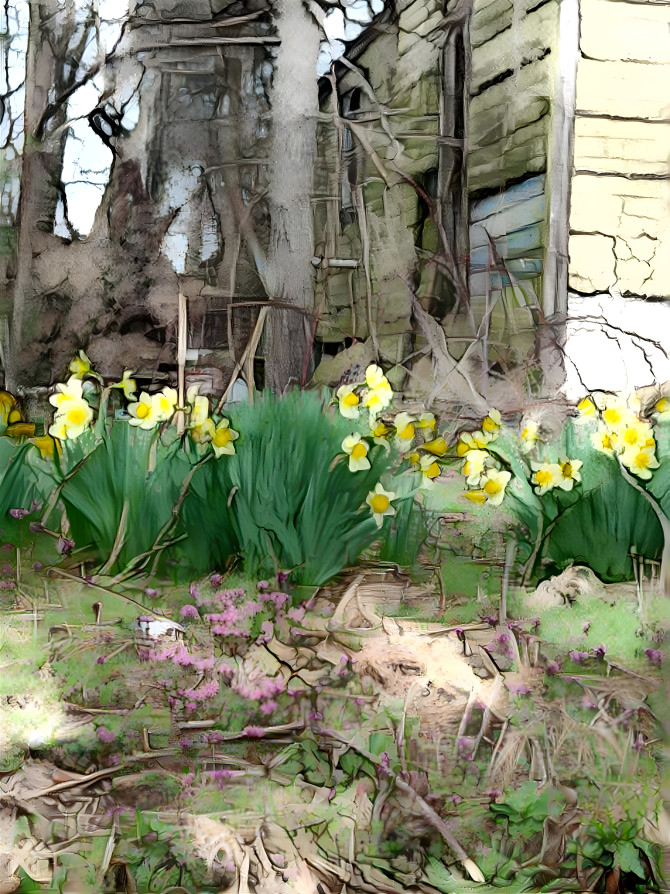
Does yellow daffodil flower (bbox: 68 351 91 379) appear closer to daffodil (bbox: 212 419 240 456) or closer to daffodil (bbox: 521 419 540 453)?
daffodil (bbox: 212 419 240 456)

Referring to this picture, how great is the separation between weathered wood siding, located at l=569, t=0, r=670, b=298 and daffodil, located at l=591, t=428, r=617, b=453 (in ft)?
2.61

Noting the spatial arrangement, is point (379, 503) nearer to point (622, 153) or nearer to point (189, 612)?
point (189, 612)

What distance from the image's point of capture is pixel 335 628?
1557mm

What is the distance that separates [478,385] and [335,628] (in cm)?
104

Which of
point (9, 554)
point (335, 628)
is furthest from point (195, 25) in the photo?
point (335, 628)

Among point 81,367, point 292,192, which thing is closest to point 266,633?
point 81,367

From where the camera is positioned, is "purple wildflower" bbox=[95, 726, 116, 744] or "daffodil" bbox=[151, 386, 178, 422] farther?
"daffodil" bbox=[151, 386, 178, 422]

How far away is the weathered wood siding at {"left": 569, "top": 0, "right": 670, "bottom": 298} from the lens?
2.41 metres

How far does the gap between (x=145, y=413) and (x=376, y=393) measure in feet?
1.87

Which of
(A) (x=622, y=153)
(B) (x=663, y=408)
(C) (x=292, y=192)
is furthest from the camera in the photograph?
(A) (x=622, y=153)

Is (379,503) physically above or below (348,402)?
below

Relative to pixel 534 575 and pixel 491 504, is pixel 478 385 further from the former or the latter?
pixel 534 575

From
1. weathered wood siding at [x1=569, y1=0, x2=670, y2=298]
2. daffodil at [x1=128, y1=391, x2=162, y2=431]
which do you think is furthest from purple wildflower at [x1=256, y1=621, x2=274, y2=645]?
weathered wood siding at [x1=569, y1=0, x2=670, y2=298]

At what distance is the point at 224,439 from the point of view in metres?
1.78
